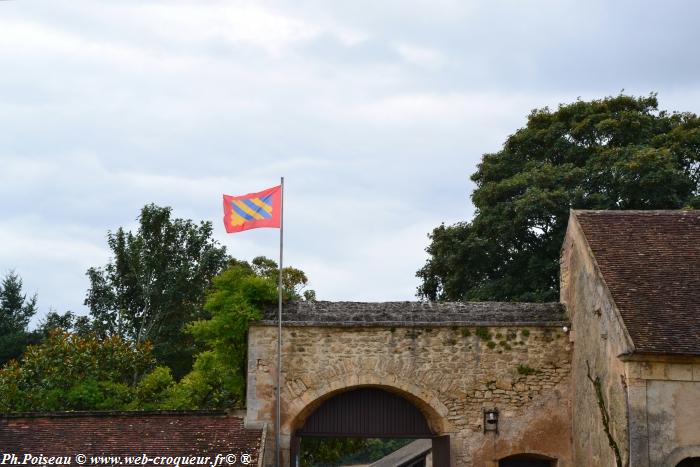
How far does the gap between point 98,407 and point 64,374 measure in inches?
144

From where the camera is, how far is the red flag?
2152 centimetres

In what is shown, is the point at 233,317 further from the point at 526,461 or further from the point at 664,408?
the point at 664,408

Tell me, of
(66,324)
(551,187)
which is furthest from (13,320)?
(551,187)

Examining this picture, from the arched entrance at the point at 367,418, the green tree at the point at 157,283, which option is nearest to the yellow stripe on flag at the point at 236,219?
the arched entrance at the point at 367,418

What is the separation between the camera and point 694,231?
70.3ft

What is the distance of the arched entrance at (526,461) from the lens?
22.0 meters

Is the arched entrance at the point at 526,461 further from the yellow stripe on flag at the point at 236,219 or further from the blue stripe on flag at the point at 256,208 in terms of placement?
the yellow stripe on flag at the point at 236,219

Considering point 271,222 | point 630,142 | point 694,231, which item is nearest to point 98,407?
point 271,222

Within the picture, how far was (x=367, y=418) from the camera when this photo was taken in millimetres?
22453

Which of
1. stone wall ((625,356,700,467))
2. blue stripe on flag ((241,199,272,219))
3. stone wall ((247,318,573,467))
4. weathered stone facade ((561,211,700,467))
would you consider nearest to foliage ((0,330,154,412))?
stone wall ((247,318,573,467))

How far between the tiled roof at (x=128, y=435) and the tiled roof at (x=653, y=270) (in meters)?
8.08

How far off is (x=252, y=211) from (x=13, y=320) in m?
29.8

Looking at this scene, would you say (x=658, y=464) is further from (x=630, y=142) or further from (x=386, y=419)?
(x=630, y=142)

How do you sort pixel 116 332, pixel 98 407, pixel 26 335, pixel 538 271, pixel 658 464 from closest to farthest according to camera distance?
pixel 658 464
pixel 98 407
pixel 538 271
pixel 116 332
pixel 26 335
